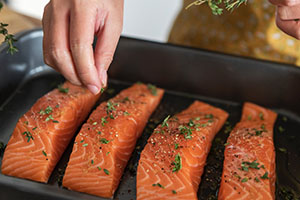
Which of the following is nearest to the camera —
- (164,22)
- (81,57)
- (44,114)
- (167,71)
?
(81,57)

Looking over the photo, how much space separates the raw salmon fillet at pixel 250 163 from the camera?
2.20m

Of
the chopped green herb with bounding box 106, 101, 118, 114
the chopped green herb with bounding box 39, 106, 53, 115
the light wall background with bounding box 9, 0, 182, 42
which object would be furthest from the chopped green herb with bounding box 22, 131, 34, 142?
the light wall background with bounding box 9, 0, 182, 42

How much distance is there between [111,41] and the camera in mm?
2078

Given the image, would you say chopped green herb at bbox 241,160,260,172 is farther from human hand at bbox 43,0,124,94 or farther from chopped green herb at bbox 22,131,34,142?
chopped green herb at bbox 22,131,34,142

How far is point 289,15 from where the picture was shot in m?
2.10

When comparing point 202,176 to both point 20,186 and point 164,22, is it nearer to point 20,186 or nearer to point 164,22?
point 20,186

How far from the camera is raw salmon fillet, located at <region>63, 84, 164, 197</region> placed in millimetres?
2270

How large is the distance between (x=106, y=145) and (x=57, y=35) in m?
0.80

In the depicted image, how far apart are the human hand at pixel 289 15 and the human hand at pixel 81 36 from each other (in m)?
0.91

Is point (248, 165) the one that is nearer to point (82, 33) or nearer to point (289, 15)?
point (289, 15)

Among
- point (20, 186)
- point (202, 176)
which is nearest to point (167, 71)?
point (202, 176)

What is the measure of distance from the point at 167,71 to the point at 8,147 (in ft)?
4.73

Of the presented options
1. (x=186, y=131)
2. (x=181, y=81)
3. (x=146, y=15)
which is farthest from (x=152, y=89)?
(x=146, y=15)

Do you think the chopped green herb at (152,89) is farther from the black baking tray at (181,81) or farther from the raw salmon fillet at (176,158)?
the raw salmon fillet at (176,158)
